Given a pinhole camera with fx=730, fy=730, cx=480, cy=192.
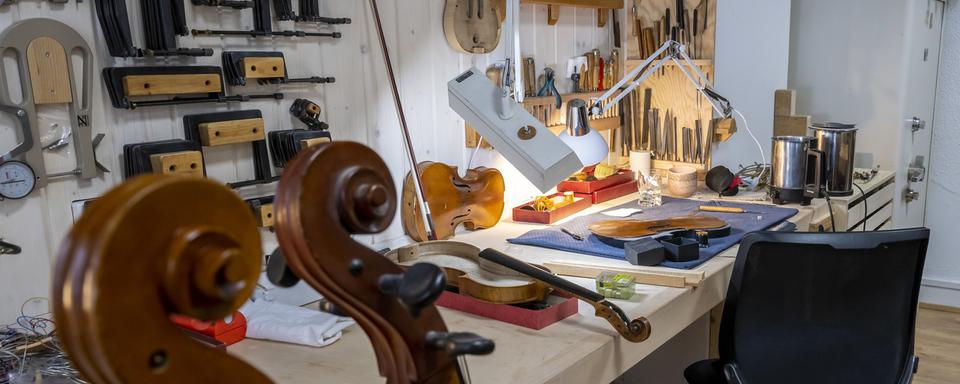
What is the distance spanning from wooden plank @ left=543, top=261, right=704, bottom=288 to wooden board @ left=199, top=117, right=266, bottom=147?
0.87m

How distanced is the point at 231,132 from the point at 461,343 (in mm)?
1142

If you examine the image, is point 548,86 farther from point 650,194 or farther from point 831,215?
point 831,215

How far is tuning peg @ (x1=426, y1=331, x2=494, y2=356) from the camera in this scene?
2.64ft

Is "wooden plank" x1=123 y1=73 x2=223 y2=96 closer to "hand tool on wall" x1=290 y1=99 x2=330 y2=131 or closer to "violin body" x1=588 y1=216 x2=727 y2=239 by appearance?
"hand tool on wall" x1=290 y1=99 x2=330 y2=131

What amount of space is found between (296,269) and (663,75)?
283cm

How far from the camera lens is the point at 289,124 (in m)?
1.99

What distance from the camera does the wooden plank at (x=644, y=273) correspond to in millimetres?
1909

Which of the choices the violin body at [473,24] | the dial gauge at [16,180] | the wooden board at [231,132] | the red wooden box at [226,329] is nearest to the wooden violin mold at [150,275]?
the red wooden box at [226,329]

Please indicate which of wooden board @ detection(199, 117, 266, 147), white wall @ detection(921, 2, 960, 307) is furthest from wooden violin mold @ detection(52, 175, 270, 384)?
white wall @ detection(921, 2, 960, 307)

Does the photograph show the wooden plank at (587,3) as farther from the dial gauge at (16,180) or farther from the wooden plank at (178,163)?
the dial gauge at (16,180)

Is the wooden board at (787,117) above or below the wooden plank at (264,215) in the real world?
above

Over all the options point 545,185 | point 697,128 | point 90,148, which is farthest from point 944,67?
point 90,148

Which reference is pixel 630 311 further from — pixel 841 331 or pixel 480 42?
pixel 480 42

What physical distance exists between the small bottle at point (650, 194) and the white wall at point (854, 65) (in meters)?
1.64
